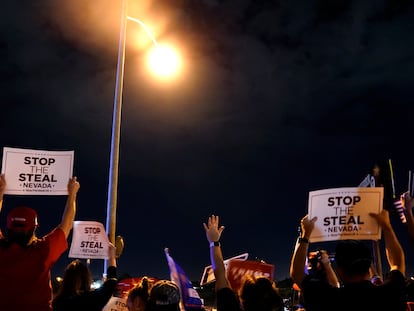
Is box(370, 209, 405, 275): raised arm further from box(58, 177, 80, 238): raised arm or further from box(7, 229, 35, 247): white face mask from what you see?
box(7, 229, 35, 247): white face mask

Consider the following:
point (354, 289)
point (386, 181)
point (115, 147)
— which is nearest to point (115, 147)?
point (115, 147)

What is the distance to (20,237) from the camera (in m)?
4.57

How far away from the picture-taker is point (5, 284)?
4.49 meters

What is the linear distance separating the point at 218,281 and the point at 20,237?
1.64 meters

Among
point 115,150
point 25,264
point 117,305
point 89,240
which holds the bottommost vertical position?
point 117,305

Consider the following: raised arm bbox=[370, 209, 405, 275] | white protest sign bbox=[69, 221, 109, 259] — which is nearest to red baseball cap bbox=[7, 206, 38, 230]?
raised arm bbox=[370, 209, 405, 275]

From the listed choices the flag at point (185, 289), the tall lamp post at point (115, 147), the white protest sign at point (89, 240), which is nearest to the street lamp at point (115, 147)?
the tall lamp post at point (115, 147)

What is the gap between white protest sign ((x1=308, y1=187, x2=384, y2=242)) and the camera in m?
5.25

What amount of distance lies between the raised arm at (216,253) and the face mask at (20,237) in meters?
1.48

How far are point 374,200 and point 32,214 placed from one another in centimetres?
307

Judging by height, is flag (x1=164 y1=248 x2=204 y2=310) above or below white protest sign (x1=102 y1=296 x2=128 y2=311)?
above

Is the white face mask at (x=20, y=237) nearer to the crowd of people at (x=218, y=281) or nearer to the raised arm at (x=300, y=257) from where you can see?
the crowd of people at (x=218, y=281)

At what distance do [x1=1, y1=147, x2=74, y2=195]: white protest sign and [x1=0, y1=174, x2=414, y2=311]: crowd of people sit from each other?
6.28 feet

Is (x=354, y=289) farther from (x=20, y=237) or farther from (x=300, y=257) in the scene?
(x=20, y=237)
